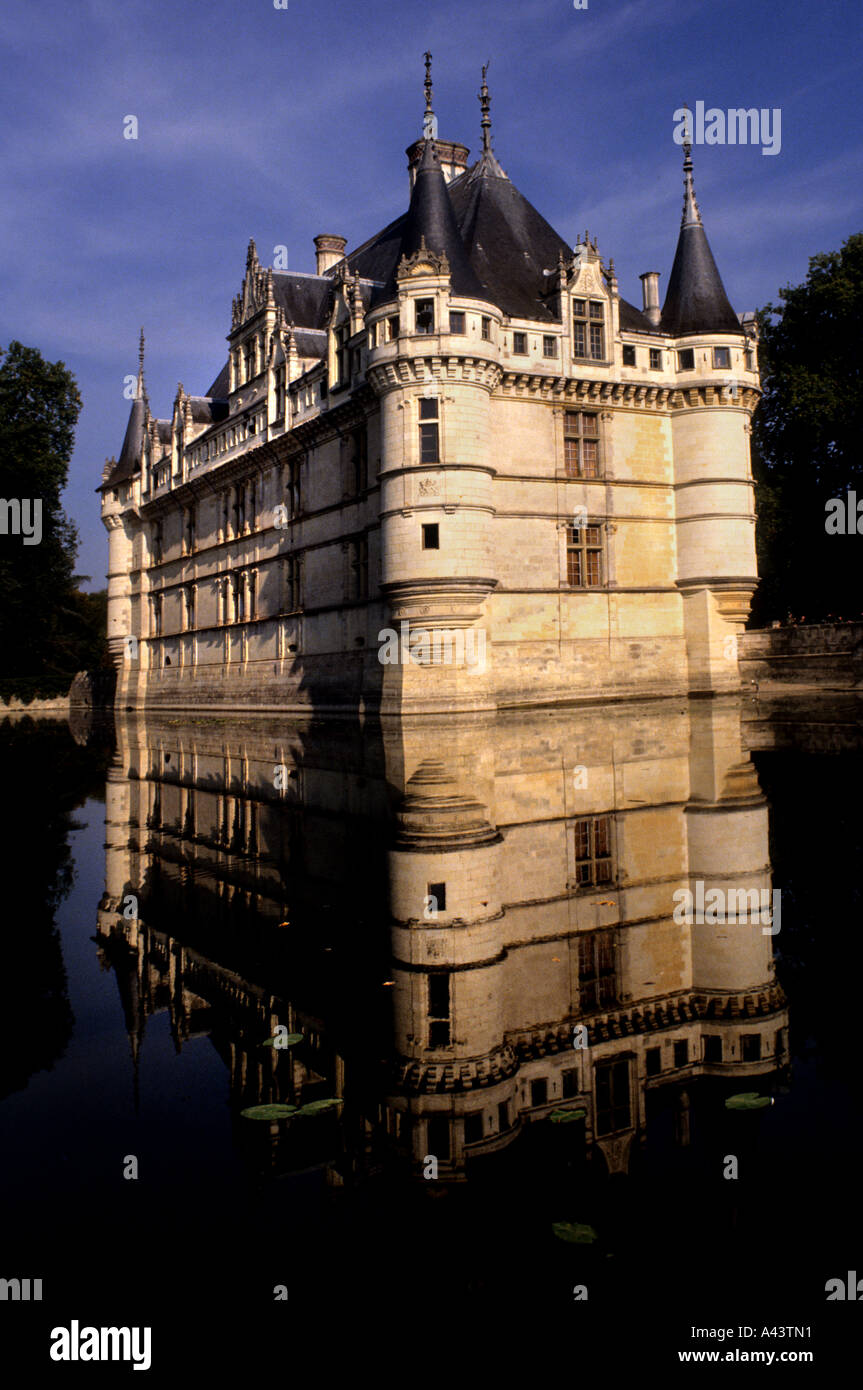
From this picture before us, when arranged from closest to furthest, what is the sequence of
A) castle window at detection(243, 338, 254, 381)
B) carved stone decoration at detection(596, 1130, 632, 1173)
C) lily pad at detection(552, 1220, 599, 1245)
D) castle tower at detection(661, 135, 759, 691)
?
lily pad at detection(552, 1220, 599, 1245), carved stone decoration at detection(596, 1130, 632, 1173), castle tower at detection(661, 135, 759, 691), castle window at detection(243, 338, 254, 381)

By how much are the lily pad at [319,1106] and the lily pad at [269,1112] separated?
0.04 metres

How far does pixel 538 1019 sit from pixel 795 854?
4.73 metres

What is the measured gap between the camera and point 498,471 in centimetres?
2872

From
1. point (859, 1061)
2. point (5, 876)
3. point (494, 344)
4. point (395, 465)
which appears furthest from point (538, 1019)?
point (494, 344)

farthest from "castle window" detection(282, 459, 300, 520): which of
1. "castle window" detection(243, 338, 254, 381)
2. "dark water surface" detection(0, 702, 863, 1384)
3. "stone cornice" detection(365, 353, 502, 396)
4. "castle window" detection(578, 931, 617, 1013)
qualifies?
"castle window" detection(578, 931, 617, 1013)

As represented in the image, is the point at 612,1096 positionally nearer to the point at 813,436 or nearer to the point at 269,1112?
the point at 269,1112

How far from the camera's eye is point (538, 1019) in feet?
18.3

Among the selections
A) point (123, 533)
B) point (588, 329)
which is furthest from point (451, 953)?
point (123, 533)

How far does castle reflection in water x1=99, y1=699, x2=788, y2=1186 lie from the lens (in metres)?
4.53

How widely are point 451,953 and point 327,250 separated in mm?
44924

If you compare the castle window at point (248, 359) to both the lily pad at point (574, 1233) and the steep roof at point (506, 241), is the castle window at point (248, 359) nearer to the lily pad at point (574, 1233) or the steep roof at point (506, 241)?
the steep roof at point (506, 241)

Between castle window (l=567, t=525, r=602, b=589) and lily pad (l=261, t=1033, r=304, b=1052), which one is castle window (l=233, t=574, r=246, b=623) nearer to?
castle window (l=567, t=525, r=602, b=589)

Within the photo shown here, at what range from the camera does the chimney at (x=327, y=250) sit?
45000 millimetres

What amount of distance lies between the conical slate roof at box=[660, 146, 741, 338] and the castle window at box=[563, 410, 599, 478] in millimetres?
4282
